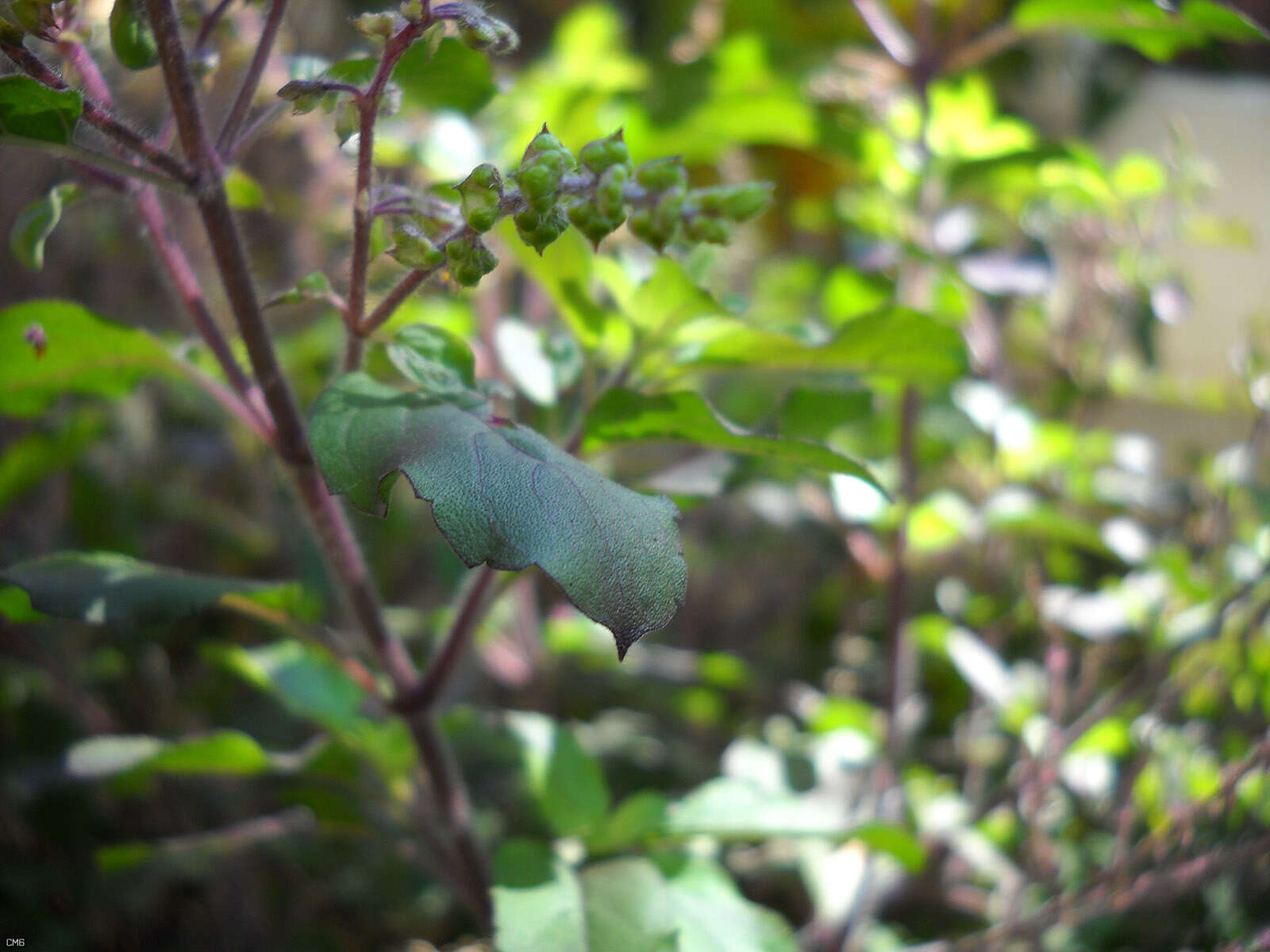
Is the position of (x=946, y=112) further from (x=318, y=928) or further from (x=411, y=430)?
(x=318, y=928)

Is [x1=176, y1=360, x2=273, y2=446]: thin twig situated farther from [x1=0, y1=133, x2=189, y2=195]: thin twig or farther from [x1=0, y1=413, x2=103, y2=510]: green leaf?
[x1=0, y1=413, x2=103, y2=510]: green leaf

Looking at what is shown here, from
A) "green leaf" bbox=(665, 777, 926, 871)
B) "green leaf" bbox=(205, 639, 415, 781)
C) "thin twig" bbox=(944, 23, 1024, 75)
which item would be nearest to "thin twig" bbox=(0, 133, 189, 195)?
"green leaf" bbox=(205, 639, 415, 781)

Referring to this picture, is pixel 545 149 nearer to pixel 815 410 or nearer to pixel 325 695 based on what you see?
pixel 815 410

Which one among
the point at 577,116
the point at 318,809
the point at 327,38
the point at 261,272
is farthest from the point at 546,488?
the point at 327,38

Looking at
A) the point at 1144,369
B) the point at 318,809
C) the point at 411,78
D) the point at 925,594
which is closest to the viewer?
the point at 411,78

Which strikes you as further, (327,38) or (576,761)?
(327,38)

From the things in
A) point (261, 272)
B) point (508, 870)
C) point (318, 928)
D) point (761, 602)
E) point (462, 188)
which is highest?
point (462, 188)

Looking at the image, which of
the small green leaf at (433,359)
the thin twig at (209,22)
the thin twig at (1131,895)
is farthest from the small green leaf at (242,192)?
the thin twig at (1131,895)
